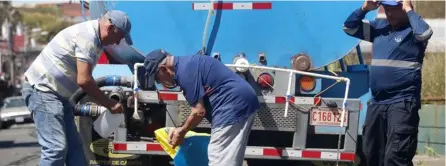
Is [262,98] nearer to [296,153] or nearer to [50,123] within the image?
[296,153]

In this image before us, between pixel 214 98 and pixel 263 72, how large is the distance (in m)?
1.33

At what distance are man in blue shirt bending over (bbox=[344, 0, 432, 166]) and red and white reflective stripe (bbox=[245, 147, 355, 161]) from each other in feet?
1.17

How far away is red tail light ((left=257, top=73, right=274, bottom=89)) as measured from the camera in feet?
21.5

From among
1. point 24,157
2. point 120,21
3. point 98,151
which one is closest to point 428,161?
point 98,151

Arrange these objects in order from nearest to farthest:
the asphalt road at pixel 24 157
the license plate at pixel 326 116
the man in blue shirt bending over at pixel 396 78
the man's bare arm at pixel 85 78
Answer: the man's bare arm at pixel 85 78 → the man in blue shirt bending over at pixel 396 78 → the license plate at pixel 326 116 → the asphalt road at pixel 24 157

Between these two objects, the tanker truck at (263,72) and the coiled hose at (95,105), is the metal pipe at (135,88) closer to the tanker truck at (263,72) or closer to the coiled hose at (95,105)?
the tanker truck at (263,72)

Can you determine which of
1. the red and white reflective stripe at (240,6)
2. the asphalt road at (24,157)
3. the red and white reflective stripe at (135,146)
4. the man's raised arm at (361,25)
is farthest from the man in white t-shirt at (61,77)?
the asphalt road at (24,157)

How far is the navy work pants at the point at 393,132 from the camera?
6.11 m

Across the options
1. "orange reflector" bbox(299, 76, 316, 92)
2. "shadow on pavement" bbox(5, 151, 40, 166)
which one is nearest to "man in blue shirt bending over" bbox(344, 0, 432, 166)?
"orange reflector" bbox(299, 76, 316, 92)

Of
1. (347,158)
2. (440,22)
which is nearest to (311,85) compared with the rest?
(347,158)

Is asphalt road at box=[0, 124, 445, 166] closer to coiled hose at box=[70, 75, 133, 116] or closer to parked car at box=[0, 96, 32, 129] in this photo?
coiled hose at box=[70, 75, 133, 116]

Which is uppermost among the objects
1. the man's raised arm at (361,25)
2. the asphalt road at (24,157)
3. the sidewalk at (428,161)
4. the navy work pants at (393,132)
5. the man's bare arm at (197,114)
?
the man's raised arm at (361,25)

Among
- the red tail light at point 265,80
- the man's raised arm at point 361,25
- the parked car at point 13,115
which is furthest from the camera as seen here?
the parked car at point 13,115

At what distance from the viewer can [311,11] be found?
6.65 meters
